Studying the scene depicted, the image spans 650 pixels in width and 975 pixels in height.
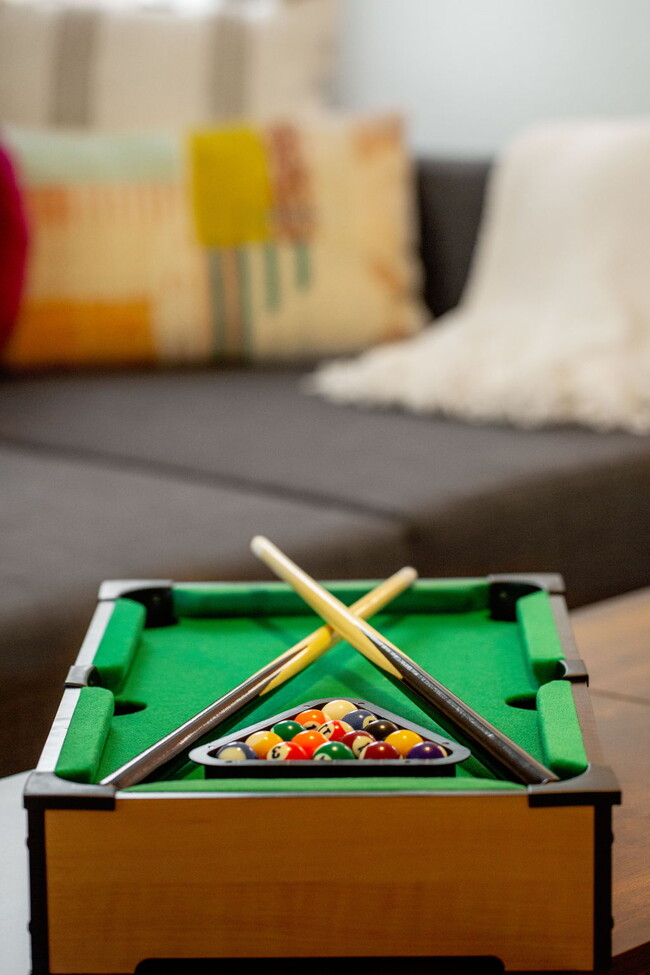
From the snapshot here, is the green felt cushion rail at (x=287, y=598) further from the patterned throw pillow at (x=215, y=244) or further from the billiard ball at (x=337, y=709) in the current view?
the patterned throw pillow at (x=215, y=244)

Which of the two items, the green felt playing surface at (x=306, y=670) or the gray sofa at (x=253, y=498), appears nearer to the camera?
the green felt playing surface at (x=306, y=670)

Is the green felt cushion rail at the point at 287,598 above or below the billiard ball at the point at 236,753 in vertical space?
below

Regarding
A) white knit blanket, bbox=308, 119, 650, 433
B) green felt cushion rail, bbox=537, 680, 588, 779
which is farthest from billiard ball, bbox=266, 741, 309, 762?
→ white knit blanket, bbox=308, 119, 650, 433

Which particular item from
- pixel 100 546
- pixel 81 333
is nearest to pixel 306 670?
pixel 100 546

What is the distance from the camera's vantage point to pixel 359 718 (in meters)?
0.63

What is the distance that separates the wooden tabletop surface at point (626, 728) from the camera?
2.05 ft

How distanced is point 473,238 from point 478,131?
686 mm

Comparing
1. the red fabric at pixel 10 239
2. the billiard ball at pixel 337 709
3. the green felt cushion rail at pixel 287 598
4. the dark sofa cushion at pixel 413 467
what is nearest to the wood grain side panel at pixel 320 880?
the billiard ball at pixel 337 709

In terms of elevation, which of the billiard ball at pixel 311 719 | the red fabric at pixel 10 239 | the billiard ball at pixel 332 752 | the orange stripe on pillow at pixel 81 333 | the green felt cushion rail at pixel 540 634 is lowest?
the green felt cushion rail at pixel 540 634

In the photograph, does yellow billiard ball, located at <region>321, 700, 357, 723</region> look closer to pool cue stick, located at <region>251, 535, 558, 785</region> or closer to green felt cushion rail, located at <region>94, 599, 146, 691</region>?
pool cue stick, located at <region>251, 535, 558, 785</region>

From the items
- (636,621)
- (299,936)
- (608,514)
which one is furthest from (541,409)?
(299,936)

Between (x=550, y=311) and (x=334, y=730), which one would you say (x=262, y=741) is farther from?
(x=550, y=311)

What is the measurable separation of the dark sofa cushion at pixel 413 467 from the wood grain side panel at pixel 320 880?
2.50 ft

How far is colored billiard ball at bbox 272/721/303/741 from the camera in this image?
0.61 m
